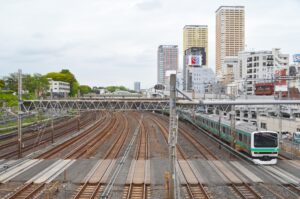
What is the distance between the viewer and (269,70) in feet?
287

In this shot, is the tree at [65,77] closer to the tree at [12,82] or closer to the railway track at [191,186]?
the tree at [12,82]

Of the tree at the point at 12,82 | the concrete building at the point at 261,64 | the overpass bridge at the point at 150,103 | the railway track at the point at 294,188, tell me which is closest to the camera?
the railway track at the point at 294,188

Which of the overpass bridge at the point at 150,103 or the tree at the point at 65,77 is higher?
the tree at the point at 65,77

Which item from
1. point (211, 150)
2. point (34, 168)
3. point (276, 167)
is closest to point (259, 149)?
point (276, 167)

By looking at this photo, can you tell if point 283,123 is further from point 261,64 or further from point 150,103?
point 261,64

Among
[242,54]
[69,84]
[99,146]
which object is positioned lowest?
[99,146]

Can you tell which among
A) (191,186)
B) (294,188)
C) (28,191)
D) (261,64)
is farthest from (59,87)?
(294,188)

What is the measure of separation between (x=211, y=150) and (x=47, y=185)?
733 inches

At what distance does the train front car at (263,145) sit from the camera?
80.5 feet

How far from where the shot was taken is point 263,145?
24.6 meters

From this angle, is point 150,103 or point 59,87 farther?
point 59,87

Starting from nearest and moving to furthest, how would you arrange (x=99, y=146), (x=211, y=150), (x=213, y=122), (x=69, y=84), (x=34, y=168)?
(x=34, y=168) → (x=211, y=150) → (x=99, y=146) → (x=213, y=122) → (x=69, y=84)

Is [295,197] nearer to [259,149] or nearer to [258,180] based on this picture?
[258,180]

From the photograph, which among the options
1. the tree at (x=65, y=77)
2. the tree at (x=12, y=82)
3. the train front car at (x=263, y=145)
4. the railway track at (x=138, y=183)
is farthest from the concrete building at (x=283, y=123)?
the tree at (x=65, y=77)
